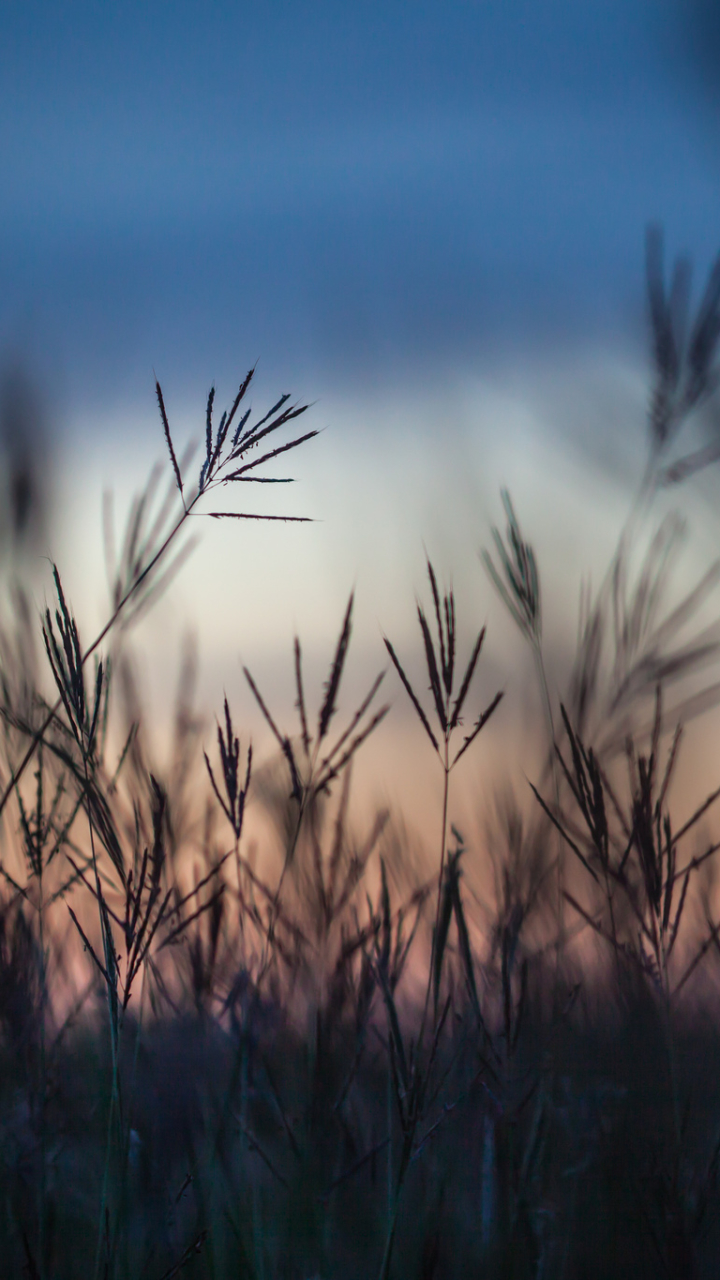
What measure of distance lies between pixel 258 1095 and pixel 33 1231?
15.3 inches

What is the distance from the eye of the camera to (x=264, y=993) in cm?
177

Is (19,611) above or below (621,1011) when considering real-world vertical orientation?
above

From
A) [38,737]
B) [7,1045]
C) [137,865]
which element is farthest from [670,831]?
[7,1045]

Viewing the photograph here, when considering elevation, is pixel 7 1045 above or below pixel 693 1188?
above

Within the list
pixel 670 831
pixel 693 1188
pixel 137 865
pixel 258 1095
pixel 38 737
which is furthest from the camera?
pixel 258 1095

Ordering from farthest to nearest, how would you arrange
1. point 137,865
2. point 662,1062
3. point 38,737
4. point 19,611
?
point 662,1062 → point 19,611 → point 137,865 → point 38,737

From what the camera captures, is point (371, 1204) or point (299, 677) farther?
point (371, 1204)

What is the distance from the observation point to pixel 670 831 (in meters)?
1.06

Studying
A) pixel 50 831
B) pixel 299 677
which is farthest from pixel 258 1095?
pixel 299 677

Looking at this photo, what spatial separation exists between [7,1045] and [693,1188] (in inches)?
43.3

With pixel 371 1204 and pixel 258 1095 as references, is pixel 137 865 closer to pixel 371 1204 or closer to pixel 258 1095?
pixel 258 1095

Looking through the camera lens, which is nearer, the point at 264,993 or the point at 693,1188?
the point at 693,1188

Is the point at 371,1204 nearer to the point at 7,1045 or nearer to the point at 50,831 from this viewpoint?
the point at 7,1045

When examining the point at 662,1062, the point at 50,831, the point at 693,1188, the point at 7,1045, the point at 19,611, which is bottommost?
the point at 693,1188
